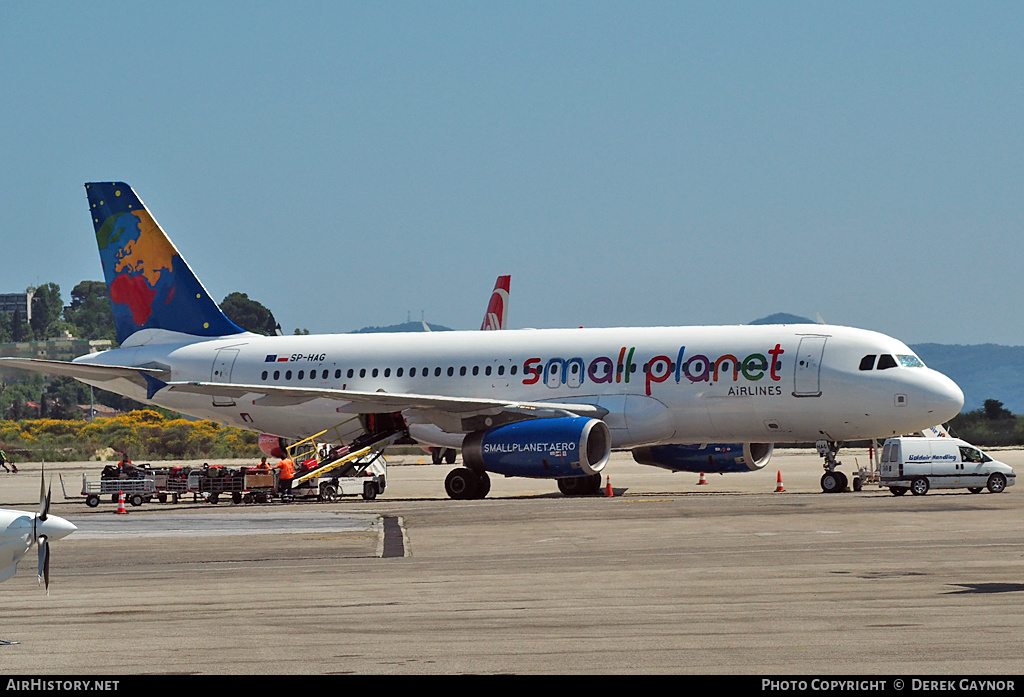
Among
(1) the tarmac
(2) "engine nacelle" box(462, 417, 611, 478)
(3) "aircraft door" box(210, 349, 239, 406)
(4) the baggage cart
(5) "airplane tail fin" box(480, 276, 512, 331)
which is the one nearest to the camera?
(1) the tarmac

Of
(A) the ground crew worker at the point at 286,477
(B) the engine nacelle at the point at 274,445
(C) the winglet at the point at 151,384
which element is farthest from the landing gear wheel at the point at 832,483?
(C) the winglet at the point at 151,384

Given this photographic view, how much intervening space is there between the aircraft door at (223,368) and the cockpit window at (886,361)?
60.5 feet

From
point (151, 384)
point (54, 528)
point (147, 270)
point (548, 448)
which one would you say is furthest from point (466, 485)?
point (54, 528)

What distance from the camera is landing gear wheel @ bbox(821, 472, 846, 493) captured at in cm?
3409

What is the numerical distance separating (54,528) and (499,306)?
5603cm

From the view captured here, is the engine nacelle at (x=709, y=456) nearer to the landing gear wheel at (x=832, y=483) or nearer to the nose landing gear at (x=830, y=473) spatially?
the nose landing gear at (x=830, y=473)

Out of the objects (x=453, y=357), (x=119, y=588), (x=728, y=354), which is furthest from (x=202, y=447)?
(x=119, y=588)

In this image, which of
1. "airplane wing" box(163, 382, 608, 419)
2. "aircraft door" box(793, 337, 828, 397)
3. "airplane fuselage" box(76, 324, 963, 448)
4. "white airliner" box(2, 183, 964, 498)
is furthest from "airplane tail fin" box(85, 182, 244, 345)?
"aircraft door" box(793, 337, 828, 397)

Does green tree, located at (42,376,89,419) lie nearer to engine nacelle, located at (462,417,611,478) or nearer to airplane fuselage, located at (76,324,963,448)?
airplane fuselage, located at (76,324,963,448)

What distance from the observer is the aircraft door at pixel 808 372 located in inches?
1296

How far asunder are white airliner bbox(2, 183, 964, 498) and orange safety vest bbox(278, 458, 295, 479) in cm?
169

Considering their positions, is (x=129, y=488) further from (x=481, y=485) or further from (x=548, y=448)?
(x=548, y=448)

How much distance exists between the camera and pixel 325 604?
15.0 metres
